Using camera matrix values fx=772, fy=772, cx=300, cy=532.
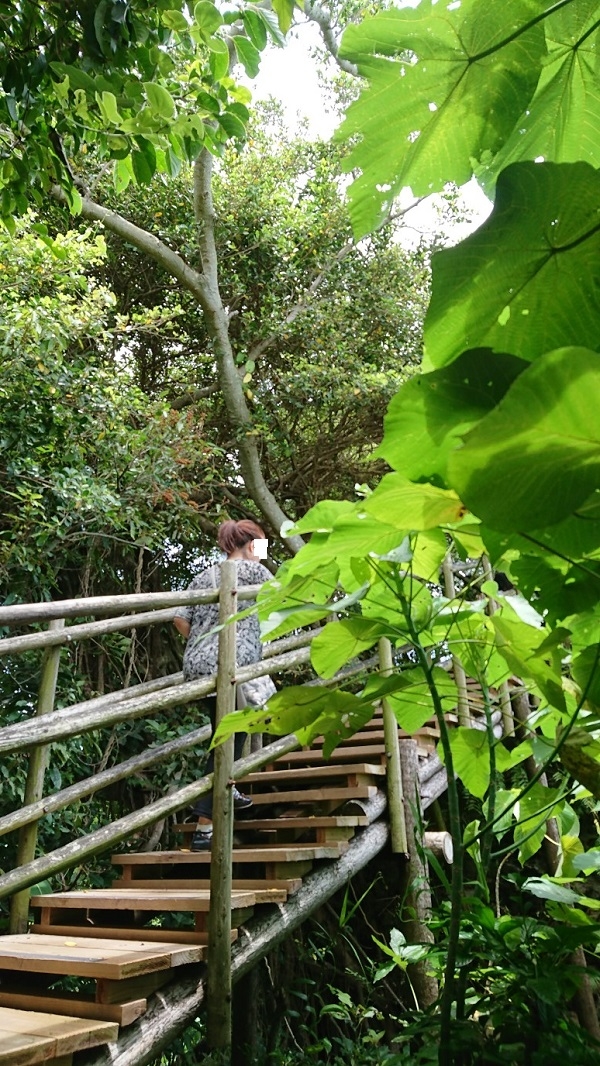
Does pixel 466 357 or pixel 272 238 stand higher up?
pixel 272 238

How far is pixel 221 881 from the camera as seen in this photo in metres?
2.35

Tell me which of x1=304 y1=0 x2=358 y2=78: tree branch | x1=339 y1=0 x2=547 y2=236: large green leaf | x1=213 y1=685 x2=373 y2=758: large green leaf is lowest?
x1=213 y1=685 x2=373 y2=758: large green leaf

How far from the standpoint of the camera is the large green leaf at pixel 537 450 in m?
0.33

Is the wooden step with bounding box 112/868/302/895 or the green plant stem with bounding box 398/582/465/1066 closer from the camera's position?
the green plant stem with bounding box 398/582/465/1066

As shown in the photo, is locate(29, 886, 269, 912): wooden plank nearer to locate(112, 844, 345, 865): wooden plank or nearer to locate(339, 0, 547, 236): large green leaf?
locate(112, 844, 345, 865): wooden plank

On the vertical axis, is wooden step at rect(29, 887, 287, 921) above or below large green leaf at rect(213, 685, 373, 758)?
below

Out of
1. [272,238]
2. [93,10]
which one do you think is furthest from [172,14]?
[272,238]

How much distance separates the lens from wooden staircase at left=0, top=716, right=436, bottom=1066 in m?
1.92

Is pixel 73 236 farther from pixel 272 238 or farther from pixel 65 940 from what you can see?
pixel 65 940

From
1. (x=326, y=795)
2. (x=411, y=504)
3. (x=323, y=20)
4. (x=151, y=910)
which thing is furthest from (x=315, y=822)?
(x=323, y=20)

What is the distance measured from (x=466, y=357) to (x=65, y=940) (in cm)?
267

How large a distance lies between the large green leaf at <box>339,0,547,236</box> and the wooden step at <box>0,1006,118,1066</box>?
5.62 feet

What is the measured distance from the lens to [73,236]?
4.54m

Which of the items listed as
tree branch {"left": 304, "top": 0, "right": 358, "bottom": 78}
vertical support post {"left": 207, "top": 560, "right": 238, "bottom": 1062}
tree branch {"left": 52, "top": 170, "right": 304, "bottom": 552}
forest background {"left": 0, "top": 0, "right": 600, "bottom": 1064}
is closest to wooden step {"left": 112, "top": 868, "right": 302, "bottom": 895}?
vertical support post {"left": 207, "top": 560, "right": 238, "bottom": 1062}
